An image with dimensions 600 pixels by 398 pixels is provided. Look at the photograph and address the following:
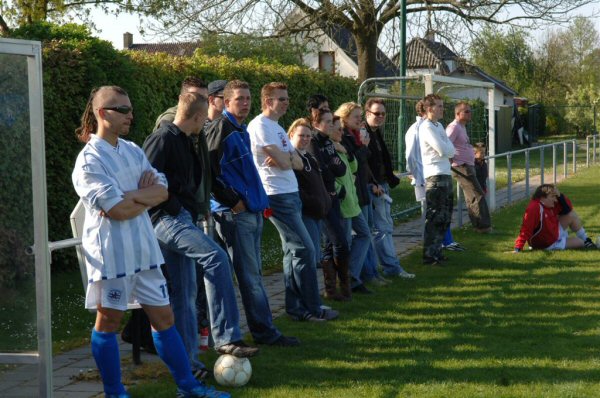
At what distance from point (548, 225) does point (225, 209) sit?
6406mm

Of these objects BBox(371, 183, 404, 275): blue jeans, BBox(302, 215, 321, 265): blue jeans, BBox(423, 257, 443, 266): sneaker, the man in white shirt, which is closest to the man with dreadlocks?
the man in white shirt

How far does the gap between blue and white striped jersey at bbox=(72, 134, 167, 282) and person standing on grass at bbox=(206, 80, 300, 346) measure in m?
1.43

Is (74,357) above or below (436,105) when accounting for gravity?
below

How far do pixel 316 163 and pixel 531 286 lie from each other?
2917 mm

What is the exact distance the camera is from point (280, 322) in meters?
8.20

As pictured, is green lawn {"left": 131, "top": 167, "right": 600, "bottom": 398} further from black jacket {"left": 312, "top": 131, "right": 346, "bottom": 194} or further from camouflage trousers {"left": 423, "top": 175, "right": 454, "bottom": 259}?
black jacket {"left": 312, "top": 131, "right": 346, "bottom": 194}

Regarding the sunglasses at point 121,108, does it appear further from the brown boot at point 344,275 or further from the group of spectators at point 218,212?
the brown boot at point 344,275

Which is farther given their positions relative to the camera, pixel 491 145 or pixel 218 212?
pixel 491 145

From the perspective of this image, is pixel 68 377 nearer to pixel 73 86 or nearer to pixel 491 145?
pixel 73 86

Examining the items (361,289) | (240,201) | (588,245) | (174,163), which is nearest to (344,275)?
(361,289)

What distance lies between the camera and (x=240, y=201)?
22.8ft

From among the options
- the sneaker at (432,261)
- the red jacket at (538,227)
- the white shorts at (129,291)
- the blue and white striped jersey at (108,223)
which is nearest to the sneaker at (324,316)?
the white shorts at (129,291)

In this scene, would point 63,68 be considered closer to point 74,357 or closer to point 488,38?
point 74,357

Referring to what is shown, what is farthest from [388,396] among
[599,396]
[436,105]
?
[436,105]
